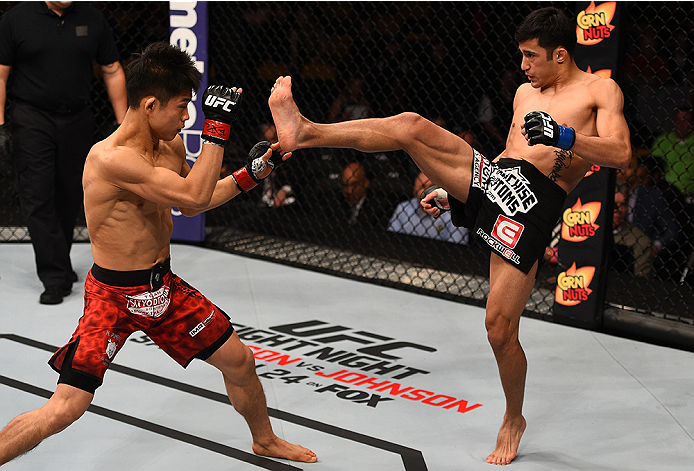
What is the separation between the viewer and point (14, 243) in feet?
14.8

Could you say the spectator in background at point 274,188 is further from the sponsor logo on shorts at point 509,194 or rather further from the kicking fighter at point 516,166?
the sponsor logo on shorts at point 509,194

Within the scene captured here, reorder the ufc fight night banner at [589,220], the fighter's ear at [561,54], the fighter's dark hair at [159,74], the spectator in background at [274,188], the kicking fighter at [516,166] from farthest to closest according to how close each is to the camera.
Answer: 1. the spectator in background at [274,188]
2. the ufc fight night banner at [589,220]
3. the fighter's ear at [561,54]
4. the kicking fighter at [516,166]
5. the fighter's dark hair at [159,74]

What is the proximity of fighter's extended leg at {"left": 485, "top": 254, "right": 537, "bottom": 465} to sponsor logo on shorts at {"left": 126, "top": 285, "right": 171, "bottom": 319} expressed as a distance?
0.90 metres

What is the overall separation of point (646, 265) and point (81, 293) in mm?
2771

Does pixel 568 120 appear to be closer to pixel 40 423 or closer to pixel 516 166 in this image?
pixel 516 166

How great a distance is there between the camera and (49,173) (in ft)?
11.5

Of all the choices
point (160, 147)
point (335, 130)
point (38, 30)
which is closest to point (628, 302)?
point (335, 130)

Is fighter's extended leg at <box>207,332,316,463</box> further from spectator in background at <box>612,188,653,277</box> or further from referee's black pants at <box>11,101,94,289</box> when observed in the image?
spectator in background at <box>612,188,653,277</box>

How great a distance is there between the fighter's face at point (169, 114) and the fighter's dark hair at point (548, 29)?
39.6 inches

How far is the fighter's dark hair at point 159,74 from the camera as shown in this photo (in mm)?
1722

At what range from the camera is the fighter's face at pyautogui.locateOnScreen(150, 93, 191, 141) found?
175 centimetres

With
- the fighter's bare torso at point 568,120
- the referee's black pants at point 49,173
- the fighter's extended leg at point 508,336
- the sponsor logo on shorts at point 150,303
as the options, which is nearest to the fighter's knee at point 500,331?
the fighter's extended leg at point 508,336

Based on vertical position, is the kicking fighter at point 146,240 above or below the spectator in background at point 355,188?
above

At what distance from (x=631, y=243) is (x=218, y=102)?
2.70 meters
